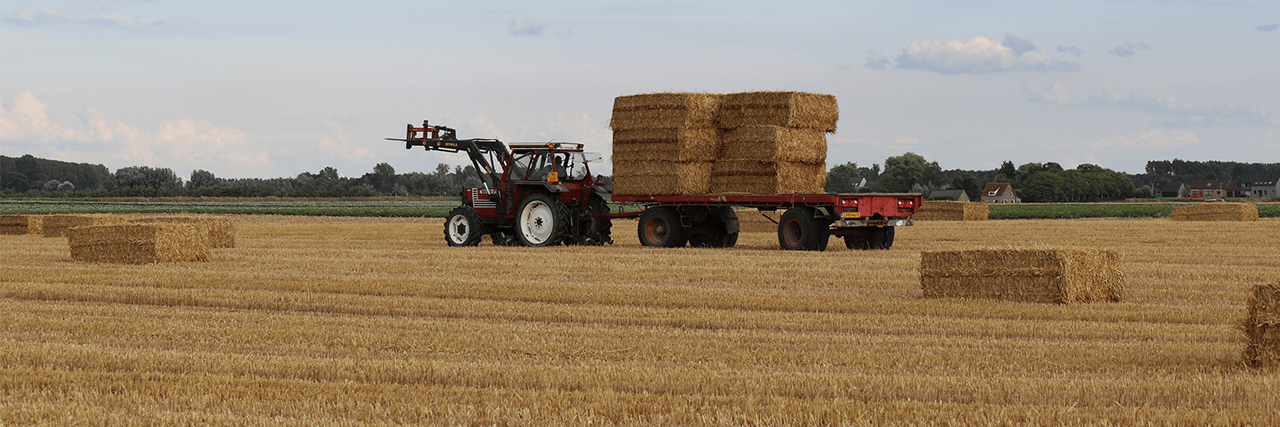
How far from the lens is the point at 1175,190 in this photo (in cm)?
14600

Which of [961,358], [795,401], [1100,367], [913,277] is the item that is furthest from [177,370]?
[913,277]

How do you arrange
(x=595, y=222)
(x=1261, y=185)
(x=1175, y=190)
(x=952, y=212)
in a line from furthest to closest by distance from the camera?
(x=1175, y=190) < (x=1261, y=185) < (x=952, y=212) < (x=595, y=222)

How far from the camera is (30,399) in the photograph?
21.8 feet

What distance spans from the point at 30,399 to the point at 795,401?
4266 mm

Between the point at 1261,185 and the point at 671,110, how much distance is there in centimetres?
14284

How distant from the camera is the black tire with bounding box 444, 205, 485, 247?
70.4 feet

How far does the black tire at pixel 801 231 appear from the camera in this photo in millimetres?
18828

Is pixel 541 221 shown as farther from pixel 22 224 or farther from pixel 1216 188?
pixel 1216 188

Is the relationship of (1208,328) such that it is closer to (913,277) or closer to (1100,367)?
(1100,367)

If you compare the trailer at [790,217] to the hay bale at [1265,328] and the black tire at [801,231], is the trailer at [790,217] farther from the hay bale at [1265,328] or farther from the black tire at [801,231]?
the hay bale at [1265,328]

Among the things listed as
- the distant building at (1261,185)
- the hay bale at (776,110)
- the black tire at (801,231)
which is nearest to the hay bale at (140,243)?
the hay bale at (776,110)

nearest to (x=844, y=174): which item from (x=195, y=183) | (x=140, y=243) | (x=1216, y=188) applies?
(x=1216, y=188)

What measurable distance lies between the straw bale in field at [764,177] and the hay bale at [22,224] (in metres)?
18.2

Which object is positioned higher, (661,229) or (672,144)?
(672,144)
